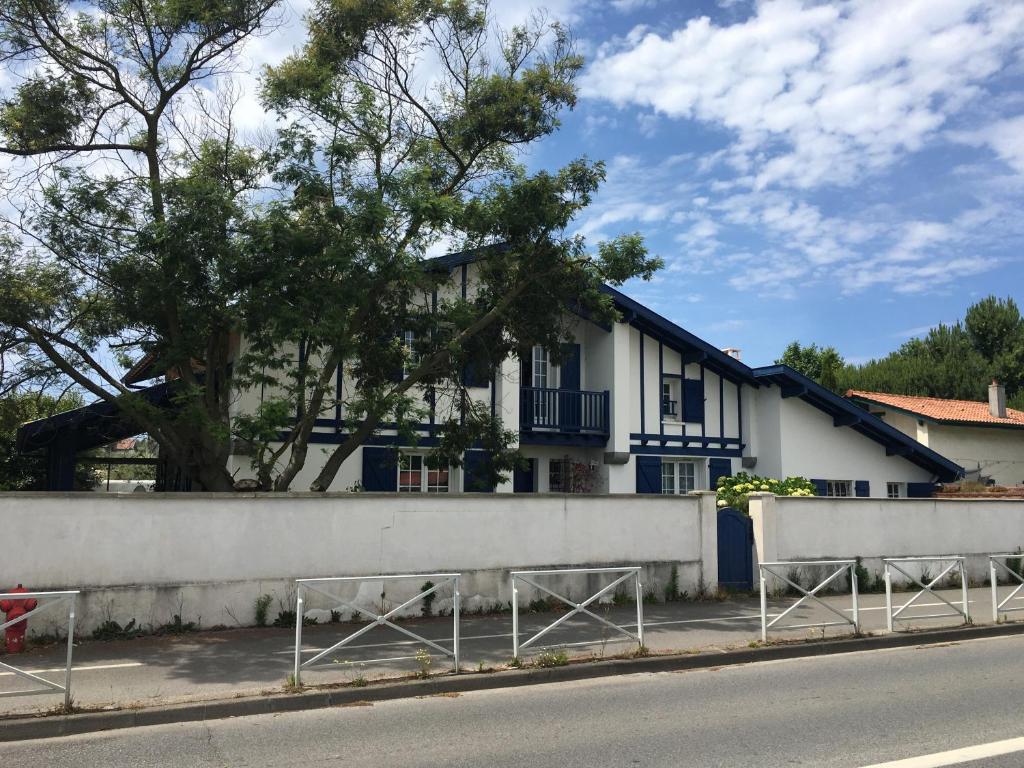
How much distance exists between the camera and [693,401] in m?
21.5

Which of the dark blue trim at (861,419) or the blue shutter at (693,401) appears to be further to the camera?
the blue shutter at (693,401)

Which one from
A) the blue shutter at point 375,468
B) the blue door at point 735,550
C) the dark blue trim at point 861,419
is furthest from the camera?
the dark blue trim at point 861,419

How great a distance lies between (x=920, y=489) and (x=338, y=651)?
19455 millimetres

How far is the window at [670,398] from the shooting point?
21.2 m

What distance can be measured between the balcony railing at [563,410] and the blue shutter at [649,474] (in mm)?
1330

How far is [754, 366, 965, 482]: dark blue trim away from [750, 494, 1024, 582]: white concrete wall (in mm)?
4573

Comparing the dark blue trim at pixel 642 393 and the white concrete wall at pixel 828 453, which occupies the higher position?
the dark blue trim at pixel 642 393

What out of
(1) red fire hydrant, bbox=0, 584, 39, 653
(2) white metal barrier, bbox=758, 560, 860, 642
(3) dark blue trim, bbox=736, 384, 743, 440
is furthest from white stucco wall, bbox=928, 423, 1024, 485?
(1) red fire hydrant, bbox=0, 584, 39, 653

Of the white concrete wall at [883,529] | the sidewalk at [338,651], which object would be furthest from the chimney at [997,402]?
the sidewalk at [338,651]

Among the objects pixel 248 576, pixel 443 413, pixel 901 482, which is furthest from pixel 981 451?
pixel 248 576

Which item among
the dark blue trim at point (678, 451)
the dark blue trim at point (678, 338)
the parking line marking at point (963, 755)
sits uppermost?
the dark blue trim at point (678, 338)

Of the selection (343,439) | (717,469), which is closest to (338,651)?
(343,439)

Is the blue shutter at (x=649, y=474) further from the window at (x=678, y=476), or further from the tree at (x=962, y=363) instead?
the tree at (x=962, y=363)

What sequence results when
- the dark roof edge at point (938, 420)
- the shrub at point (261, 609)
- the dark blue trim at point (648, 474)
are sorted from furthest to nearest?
the dark roof edge at point (938, 420), the dark blue trim at point (648, 474), the shrub at point (261, 609)
